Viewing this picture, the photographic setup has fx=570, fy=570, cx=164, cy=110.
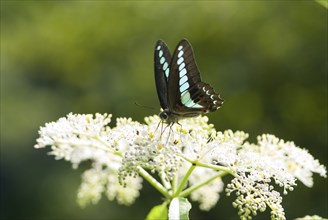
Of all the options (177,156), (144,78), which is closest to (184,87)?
(177,156)

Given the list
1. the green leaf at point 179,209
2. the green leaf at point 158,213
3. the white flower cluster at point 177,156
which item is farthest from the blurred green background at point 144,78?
the green leaf at point 179,209

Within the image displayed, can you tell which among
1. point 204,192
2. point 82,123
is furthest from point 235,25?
point 82,123

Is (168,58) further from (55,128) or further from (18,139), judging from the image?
(18,139)

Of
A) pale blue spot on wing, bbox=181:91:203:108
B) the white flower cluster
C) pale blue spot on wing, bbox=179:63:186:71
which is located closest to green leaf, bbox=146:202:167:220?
the white flower cluster

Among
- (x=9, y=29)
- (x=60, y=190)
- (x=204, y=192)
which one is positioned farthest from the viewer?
(x=9, y=29)

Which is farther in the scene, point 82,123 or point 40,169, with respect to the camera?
point 40,169

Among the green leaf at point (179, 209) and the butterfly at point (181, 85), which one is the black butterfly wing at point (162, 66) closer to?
the butterfly at point (181, 85)
